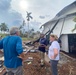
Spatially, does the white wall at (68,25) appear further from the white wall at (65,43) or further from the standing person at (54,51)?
the standing person at (54,51)

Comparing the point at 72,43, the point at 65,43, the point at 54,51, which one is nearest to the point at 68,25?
the point at 65,43

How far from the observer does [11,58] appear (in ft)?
12.3

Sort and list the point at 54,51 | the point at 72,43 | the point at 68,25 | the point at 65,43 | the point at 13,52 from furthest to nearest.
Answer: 1. the point at 72,43
2. the point at 65,43
3. the point at 68,25
4. the point at 54,51
5. the point at 13,52

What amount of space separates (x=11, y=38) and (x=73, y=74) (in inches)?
149

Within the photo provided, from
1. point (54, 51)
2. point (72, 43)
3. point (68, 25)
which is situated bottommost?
point (72, 43)

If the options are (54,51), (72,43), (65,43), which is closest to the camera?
(54,51)

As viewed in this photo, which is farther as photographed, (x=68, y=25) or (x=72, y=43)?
(x=72, y=43)

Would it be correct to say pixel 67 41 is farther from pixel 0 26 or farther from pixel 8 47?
pixel 0 26

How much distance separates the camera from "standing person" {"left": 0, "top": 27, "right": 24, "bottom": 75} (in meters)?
3.68

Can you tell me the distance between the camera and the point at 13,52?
374 centimetres

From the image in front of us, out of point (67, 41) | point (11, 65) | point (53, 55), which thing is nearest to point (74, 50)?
point (67, 41)

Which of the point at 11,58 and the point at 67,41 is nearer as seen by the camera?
the point at 11,58

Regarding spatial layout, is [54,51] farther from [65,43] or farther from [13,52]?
[65,43]

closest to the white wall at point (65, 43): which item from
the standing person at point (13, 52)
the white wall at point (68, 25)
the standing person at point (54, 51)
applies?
the white wall at point (68, 25)
